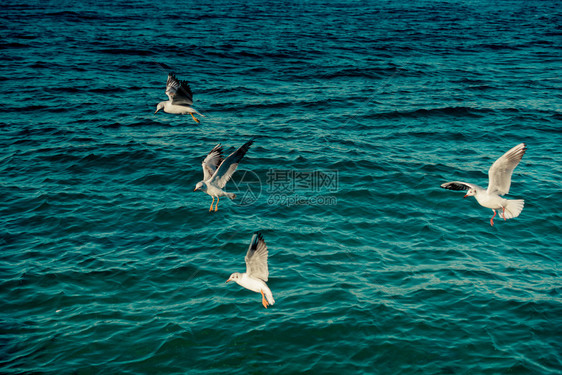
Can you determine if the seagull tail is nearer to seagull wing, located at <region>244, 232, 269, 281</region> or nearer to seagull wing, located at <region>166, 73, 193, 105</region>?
seagull wing, located at <region>244, 232, 269, 281</region>

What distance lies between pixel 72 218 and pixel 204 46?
74.0ft

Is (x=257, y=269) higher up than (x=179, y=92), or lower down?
lower down

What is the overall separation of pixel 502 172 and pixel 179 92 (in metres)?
8.07

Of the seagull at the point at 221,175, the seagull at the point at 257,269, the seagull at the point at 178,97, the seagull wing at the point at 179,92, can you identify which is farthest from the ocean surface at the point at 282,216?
the seagull wing at the point at 179,92

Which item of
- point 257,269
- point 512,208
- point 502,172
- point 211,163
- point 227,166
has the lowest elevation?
point 257,269

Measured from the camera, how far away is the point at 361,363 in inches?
394

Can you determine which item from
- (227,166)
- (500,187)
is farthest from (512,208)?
(227,166)

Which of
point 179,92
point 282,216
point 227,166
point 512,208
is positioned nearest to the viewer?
point 512,208

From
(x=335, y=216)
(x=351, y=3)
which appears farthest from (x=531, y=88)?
(x=351, y=3)

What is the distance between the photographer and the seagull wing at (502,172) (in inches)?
412

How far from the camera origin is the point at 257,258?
30.2ft

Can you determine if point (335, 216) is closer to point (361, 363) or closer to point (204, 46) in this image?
point (361, 363)

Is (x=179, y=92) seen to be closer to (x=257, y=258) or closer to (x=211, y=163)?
(x=211, y=163)

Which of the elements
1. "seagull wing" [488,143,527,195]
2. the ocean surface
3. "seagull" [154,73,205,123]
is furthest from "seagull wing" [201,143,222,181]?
"seagull wing" [488,143,527,195]
